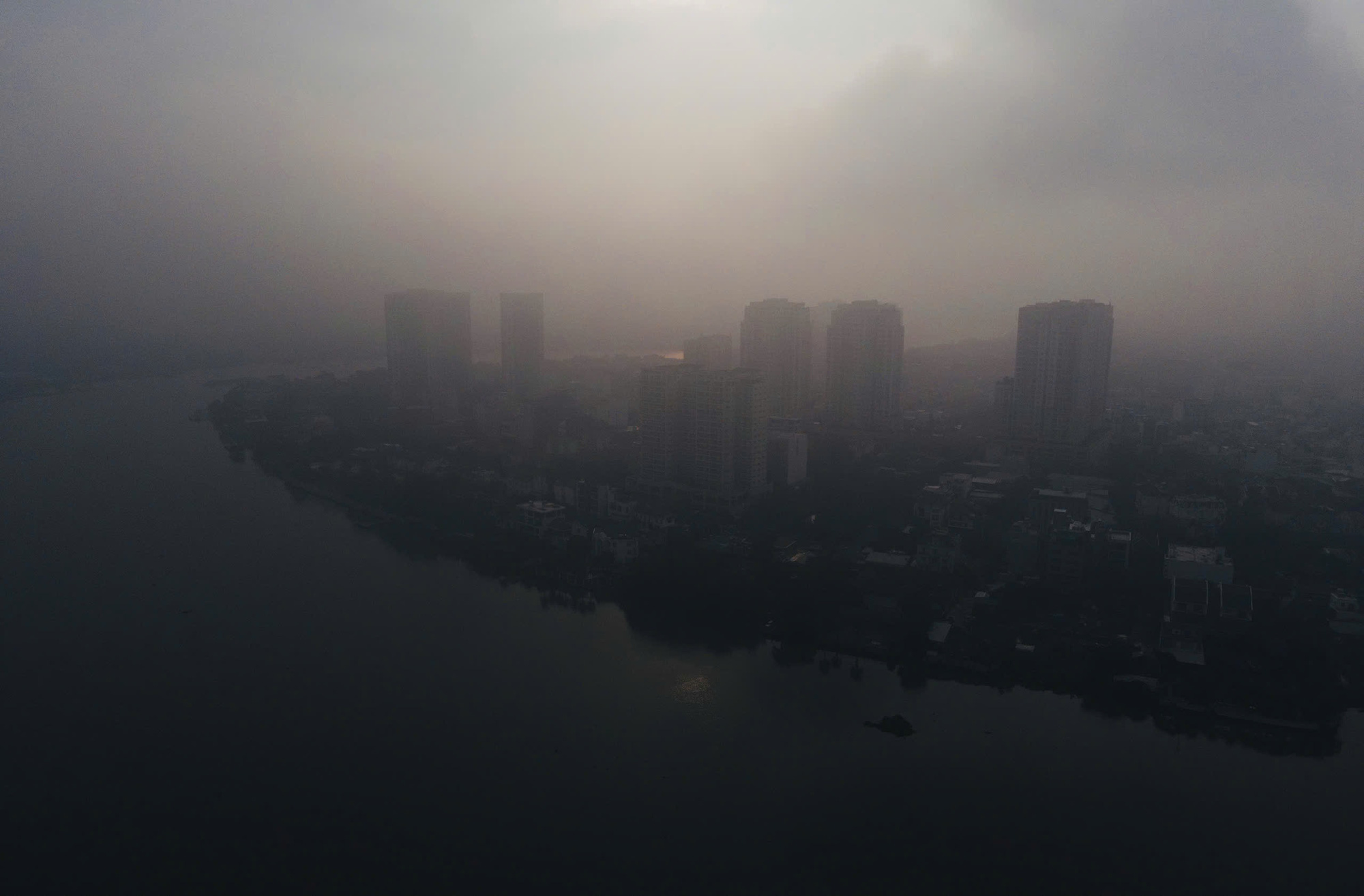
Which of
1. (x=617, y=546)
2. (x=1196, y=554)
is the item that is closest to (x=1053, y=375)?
(x=1196, y=554)

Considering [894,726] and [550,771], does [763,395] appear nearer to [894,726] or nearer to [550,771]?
[894,726]

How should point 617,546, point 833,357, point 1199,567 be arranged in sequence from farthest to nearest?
point 833,357, point 617,546, point 1199,567

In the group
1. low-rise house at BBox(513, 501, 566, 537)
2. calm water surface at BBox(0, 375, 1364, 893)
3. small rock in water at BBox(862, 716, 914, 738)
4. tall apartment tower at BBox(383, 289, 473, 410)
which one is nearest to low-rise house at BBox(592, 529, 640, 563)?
low-rise house at BBox(513, 501, 566, 537)

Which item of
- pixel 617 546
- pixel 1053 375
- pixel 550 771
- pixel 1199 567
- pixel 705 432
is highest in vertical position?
pixel 1053 375

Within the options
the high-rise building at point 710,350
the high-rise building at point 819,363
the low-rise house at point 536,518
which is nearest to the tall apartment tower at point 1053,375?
the high-rise building at point 819,363

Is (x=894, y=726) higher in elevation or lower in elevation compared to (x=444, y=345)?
lower

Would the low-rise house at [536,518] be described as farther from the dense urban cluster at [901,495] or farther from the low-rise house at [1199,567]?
the low-rise house at [1199,567]

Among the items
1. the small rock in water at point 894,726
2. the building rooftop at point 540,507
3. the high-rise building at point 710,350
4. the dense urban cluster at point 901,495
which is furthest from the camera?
the high-rise building at point 710,350
